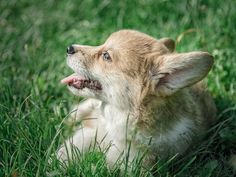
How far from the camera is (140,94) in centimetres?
395

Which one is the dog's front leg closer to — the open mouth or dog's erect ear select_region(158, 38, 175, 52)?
the open mouth

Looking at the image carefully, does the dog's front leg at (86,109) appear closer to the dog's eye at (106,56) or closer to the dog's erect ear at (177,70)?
the dog's eye at (106,56)

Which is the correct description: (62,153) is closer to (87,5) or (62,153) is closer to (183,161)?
(183,161)

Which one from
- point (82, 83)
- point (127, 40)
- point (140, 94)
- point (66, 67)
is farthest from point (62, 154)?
point (66, 67)

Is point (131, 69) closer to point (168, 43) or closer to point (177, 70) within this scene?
point (177, 70)

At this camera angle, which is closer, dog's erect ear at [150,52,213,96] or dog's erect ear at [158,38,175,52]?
dog's erect ear at [150,52,213,96]

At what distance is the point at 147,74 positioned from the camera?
13.1ft

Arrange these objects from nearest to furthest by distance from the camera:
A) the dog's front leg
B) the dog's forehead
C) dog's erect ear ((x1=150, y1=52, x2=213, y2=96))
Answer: dog's erect ear ((x1=150, y1=52, x2=213, y2=96)) → the dog's forehead → the dog's front leg

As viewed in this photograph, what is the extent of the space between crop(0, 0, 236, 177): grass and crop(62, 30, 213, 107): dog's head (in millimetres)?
391

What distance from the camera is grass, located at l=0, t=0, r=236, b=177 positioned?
3904mm

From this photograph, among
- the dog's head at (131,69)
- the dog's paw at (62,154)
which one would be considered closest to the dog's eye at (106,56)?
the dog's head at (131,69)

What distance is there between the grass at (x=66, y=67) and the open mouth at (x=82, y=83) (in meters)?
0.26

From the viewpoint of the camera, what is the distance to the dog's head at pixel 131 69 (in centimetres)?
386

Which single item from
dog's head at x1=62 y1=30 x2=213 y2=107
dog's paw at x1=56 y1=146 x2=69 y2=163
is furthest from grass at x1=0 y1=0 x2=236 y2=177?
dog's head at x1=62 y1=30 x2=213 y2=107
